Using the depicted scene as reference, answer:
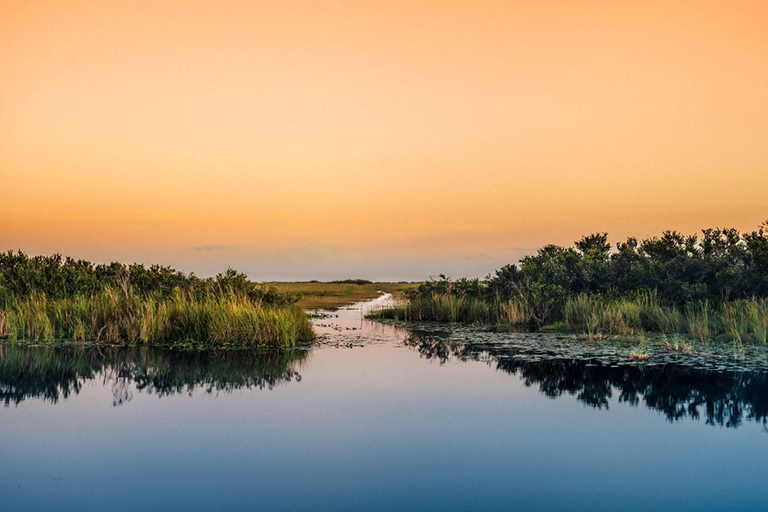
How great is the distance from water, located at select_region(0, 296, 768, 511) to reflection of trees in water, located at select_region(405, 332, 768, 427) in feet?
0.19

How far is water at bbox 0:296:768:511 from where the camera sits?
21.7 ft

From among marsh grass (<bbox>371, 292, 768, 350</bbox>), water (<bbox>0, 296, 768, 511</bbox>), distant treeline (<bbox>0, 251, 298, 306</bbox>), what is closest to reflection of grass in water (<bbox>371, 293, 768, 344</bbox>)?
marsh grass (<bbox>371, 292, 768, 350</bbox>)

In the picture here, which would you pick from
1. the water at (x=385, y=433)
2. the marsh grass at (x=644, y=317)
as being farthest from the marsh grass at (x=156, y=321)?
the marsh grass at (x=644, y=317)

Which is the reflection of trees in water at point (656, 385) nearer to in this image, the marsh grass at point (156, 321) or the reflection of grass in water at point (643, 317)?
the reflection of grass in water at point (643, 317)

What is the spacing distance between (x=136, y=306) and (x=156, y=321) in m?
1.54

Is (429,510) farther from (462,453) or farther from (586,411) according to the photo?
(586,411)

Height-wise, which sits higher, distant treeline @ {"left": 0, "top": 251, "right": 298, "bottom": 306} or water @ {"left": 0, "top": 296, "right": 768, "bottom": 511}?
distant treeline @ {"left": 0, "top": 251, "right": 298, "bottom": 306}

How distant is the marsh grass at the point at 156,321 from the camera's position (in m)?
18.4

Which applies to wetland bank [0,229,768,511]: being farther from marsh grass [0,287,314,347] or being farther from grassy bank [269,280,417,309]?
grassy bank [269,280,417,309]

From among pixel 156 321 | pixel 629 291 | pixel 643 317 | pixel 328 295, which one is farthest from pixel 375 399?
pixel 328 295

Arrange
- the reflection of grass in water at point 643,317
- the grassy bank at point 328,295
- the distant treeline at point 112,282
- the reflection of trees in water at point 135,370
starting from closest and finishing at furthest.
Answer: the reflection of trees in water at point 135,370, the reflection of grass in water at point 643,317, the distant treeline at point 112,282, the grassy bank at point 328,295

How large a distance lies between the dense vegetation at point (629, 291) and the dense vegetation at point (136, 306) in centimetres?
875

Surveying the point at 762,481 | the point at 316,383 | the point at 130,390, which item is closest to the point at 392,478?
the point at 762,481

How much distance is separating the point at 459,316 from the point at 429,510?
21.0 metres
